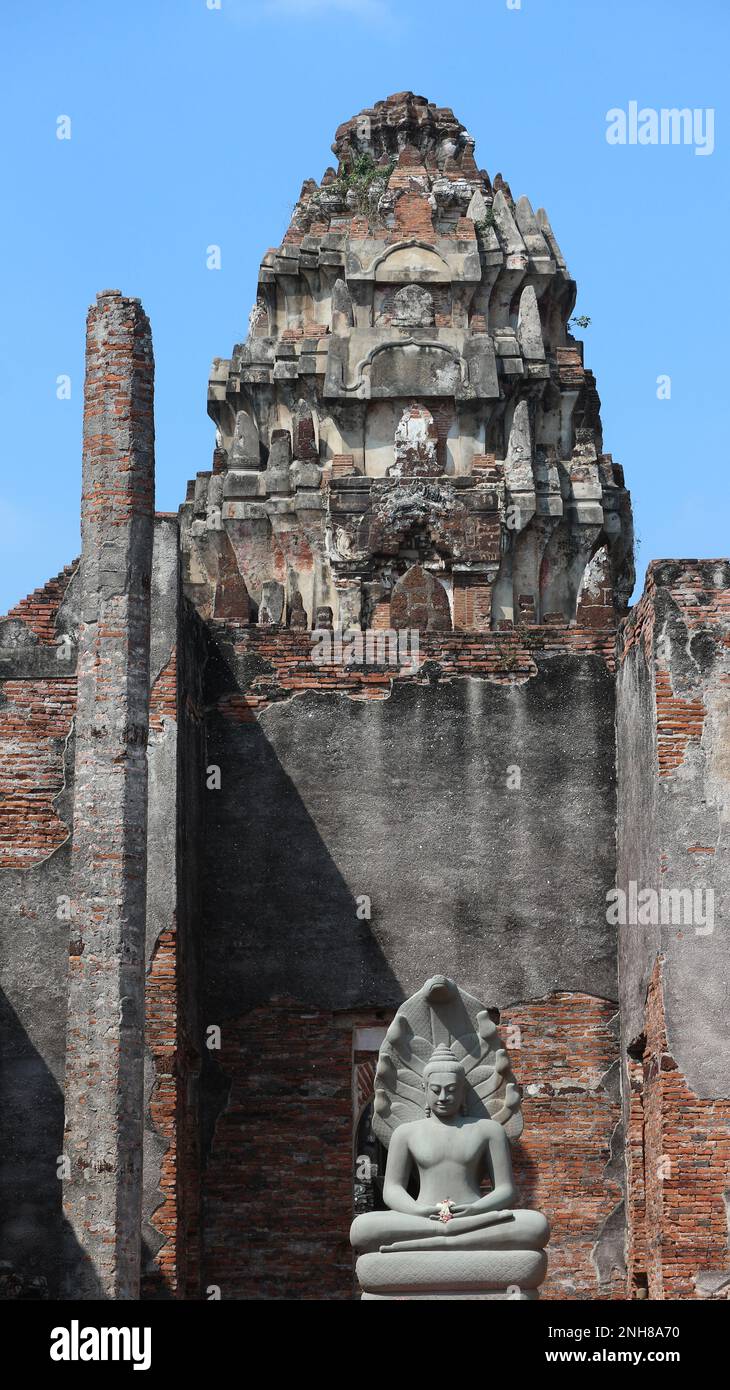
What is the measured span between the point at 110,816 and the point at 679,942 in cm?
390

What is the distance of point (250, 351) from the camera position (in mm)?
31156

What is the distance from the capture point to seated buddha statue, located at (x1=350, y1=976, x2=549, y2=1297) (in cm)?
1402

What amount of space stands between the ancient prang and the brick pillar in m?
0.02

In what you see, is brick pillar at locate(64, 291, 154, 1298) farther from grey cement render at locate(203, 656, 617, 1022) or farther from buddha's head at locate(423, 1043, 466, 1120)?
grey cement render at locate(203, 656, 617, 1022)

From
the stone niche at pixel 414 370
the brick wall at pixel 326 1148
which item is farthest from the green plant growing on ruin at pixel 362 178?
the brick wall at pixel 326 1148

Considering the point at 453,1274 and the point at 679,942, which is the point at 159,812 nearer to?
the point at 679,942

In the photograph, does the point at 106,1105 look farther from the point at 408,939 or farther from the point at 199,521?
the point at 199,521

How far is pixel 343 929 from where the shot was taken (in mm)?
17938

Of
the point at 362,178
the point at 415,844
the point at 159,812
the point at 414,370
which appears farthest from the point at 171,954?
the point at 362,178

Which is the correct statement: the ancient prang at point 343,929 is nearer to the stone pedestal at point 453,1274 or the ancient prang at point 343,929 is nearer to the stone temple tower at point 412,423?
the stone pedestal at point 453,1274

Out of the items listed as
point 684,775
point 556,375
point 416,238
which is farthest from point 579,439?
point 684,775

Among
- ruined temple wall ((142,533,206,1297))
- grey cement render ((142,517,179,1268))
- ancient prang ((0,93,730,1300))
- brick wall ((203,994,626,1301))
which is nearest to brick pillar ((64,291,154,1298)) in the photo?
ancient prang ((0,93,730,1300))

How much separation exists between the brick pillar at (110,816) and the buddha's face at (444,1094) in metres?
1.79

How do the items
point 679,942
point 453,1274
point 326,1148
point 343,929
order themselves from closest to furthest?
point 453,1274, point 679,942, point 326,1148, point 343,929
